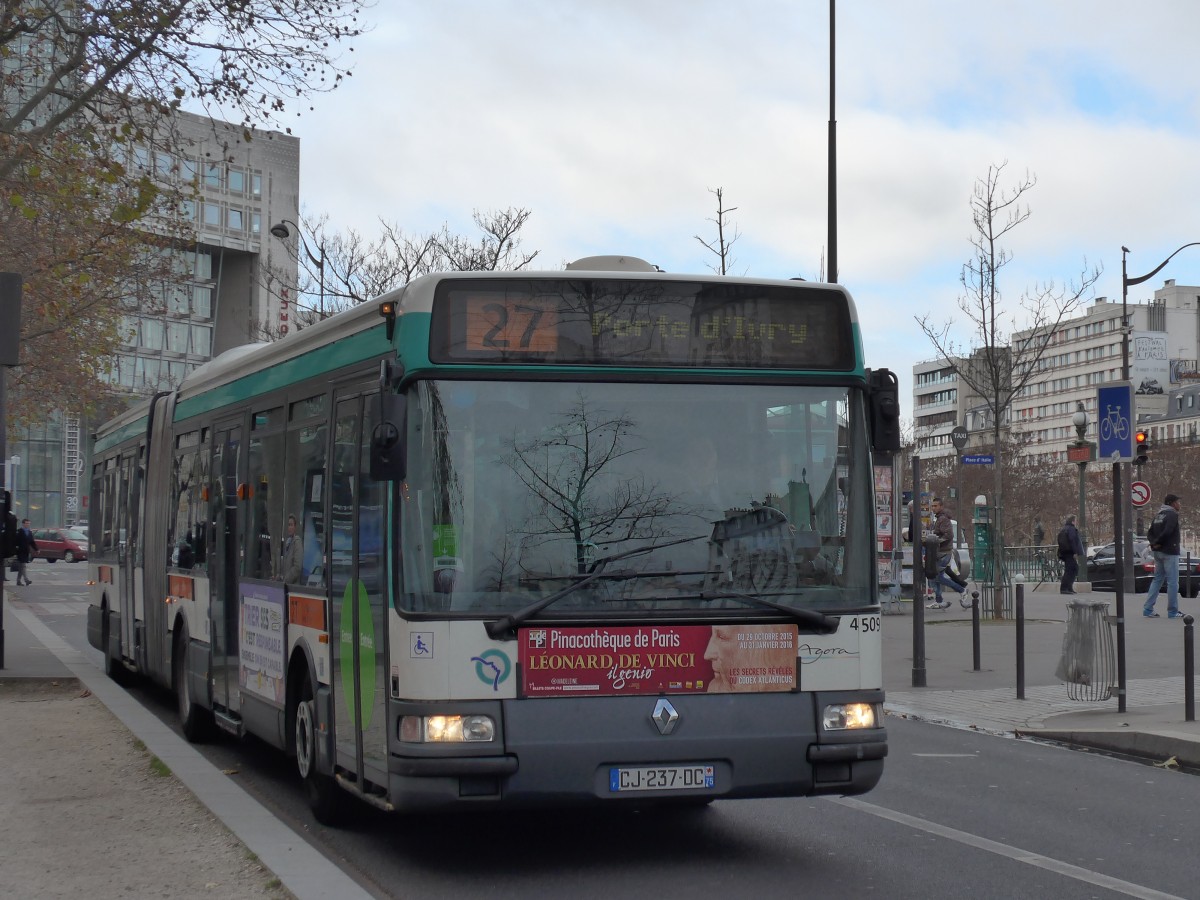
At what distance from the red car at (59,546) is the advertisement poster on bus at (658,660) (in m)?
72.2

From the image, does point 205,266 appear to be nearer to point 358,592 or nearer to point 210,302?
point 210,302

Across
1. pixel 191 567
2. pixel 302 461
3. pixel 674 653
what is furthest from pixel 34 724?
pixel 674 653

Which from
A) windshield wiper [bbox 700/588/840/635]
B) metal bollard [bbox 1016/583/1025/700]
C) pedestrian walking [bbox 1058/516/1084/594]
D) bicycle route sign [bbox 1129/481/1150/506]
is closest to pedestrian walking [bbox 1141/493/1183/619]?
pedestrian walking [bbox 1058/516/1084/594]

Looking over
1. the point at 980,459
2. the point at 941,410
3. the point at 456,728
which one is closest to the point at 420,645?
the point at 456,728

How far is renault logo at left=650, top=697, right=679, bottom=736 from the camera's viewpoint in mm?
7539

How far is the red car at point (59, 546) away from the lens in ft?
250

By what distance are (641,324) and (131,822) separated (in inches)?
146

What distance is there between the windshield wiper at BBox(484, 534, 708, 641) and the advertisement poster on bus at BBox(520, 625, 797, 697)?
3.6 inches

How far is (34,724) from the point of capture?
13.4 metres

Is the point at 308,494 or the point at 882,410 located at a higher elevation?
the point at 882,410

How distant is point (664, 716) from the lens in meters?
7.55

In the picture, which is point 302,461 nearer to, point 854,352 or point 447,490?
point 447,490

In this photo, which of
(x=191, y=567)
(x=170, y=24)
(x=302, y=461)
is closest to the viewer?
(x=302, y=461)

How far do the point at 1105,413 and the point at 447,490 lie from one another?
30.8 ft
